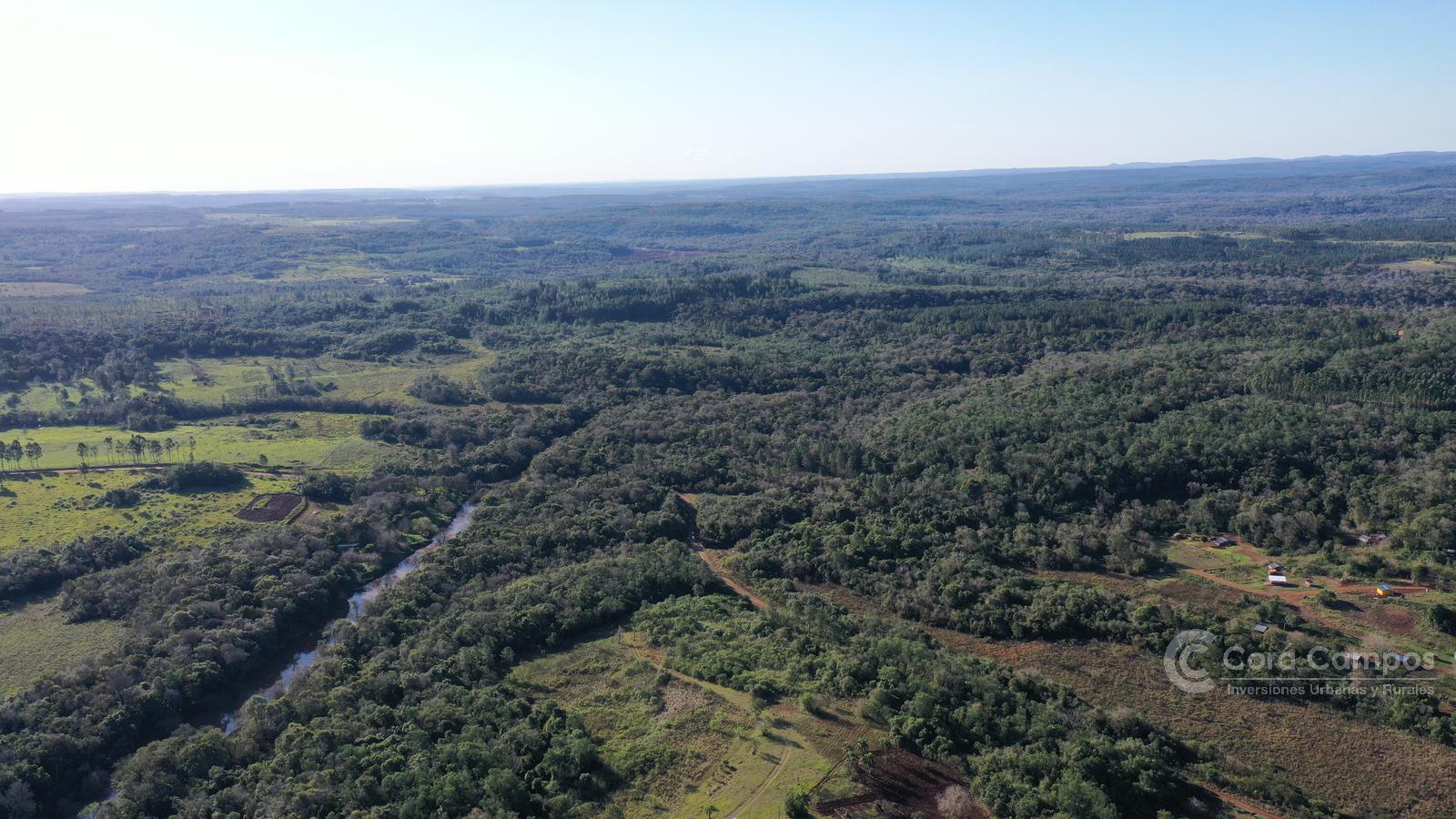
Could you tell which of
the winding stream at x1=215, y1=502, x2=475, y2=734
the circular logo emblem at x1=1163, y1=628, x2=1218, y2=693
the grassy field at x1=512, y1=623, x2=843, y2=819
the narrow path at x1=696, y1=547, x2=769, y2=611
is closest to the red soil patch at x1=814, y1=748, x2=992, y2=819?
the grassy field at x1=512, y1=623, x2=843, y2=819

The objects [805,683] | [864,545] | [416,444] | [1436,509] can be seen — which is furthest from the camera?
[416,444]

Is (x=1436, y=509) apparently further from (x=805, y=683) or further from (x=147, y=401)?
(x=147, y=401)

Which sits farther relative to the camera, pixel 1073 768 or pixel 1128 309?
pixel 1128 309

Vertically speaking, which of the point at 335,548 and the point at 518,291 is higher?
the point at 518,291

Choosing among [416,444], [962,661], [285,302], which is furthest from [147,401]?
[962,661]

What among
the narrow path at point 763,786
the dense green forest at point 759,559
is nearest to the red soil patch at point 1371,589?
the dense green forest at point 759,559

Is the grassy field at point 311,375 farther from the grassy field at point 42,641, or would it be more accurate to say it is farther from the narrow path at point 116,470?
the grassy field at point 42,641
